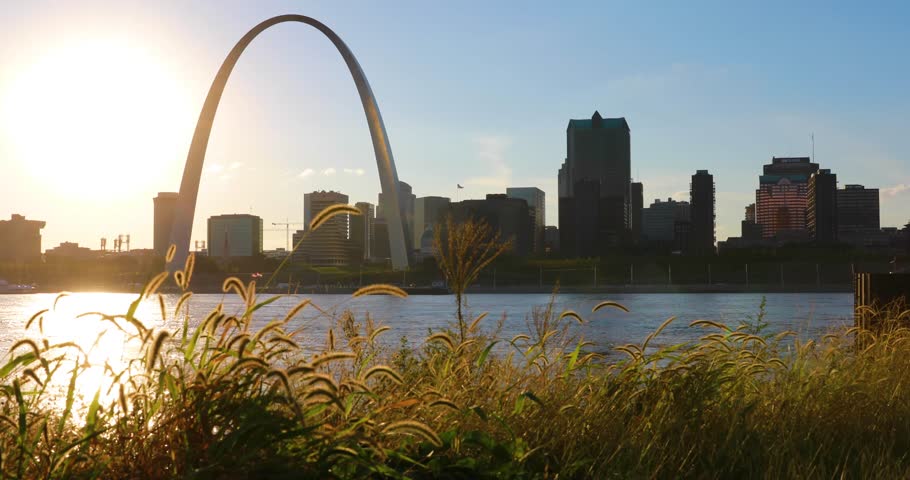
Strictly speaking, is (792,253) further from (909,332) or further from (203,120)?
(909,332)

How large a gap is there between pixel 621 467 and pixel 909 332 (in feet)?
23.3

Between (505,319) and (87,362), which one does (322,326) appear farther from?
(87,362)

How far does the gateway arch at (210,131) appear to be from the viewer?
51375 mm

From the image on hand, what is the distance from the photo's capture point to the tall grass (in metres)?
2.74

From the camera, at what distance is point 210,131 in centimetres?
5391

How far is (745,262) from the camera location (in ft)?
414

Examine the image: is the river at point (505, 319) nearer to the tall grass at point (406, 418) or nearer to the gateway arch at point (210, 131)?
the tall grass at point (406, 418)

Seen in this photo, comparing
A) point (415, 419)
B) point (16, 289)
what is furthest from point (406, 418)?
point (16, 289)

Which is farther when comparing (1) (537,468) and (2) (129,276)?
(2) (129,276)

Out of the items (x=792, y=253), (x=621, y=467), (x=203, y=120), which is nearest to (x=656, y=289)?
(x=792, y=253)

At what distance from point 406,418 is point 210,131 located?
5349cm

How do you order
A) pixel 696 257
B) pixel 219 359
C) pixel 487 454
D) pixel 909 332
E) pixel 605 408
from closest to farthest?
pixel 219 359 < pixel 487 454 < pixel 605 408 < pixel 909 332 < pixel 696 257

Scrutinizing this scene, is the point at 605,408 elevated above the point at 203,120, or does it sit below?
below

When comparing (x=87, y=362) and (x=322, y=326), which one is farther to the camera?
(x=322, y=326)
